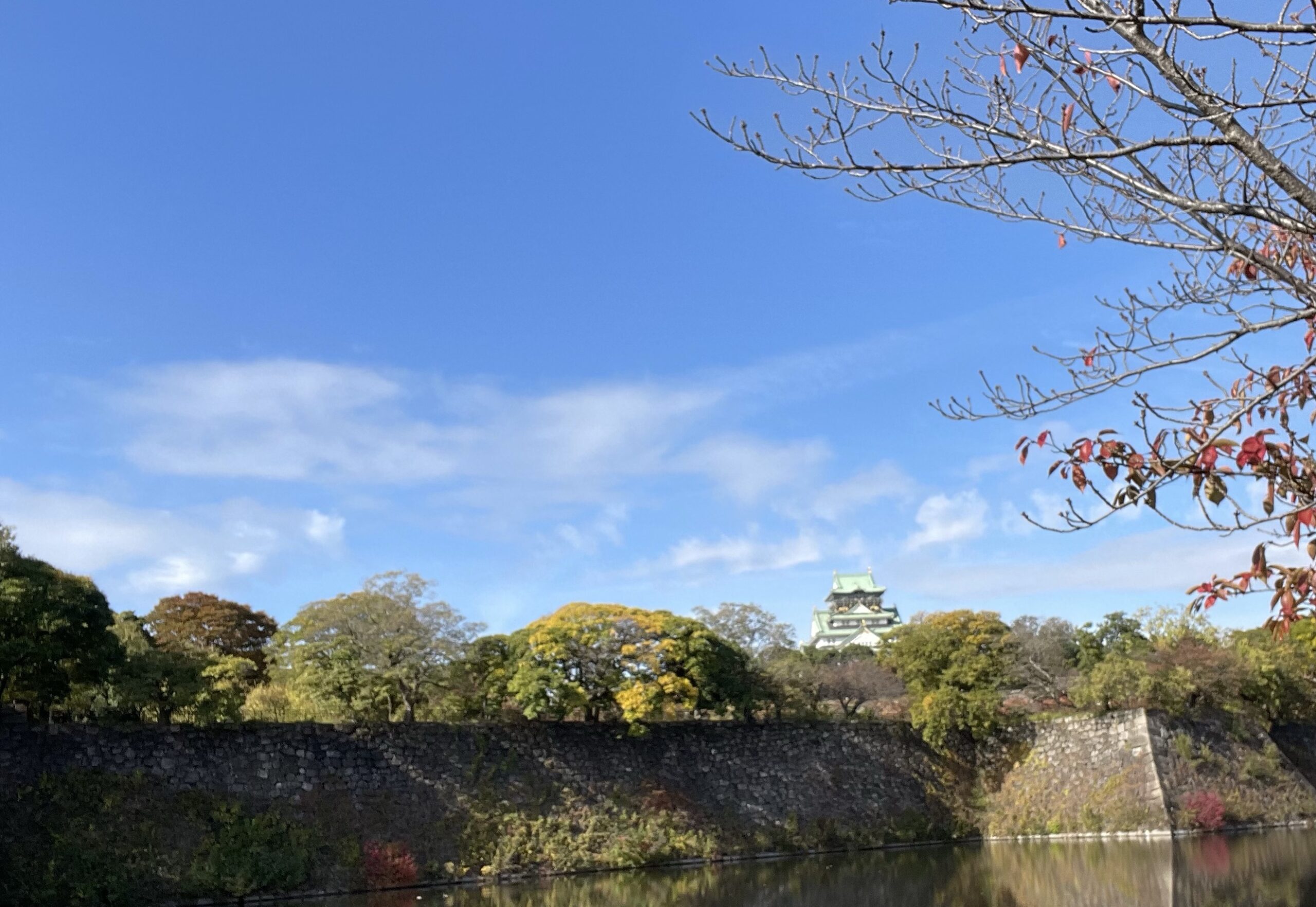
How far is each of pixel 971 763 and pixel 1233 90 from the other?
27.3 meters

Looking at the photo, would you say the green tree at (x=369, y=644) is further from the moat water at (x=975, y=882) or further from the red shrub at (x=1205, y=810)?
the red shrub at (x=1205, y=810)

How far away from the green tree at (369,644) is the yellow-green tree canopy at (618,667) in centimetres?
207

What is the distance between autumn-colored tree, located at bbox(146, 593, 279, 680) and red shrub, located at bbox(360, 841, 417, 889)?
14.8 m

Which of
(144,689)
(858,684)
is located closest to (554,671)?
(144,689)

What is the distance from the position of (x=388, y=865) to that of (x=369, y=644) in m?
4.91

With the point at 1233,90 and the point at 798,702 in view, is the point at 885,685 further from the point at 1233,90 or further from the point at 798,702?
the point at 1233,90

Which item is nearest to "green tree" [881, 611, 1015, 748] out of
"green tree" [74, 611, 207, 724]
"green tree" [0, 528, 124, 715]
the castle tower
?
"green tree" [74, 611, 207, 724]

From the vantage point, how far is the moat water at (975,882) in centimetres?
1477

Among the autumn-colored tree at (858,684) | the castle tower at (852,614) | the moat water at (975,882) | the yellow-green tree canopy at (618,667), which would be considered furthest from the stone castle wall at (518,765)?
the castle tower at (852,614)

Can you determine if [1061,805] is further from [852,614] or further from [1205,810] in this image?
[852,614]

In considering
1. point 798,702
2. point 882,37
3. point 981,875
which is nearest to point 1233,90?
point 882,37

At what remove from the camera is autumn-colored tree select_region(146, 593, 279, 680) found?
112 feet

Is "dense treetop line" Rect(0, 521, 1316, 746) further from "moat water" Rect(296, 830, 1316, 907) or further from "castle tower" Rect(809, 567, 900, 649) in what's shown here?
"castle tower" Rect(809, 567, 900, 649)

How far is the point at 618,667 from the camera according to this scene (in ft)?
78.5
